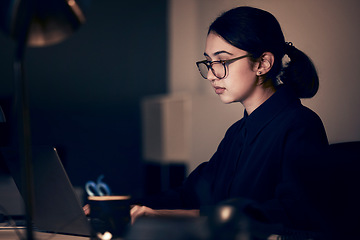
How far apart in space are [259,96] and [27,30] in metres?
0.93

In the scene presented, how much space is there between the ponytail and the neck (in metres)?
0.06

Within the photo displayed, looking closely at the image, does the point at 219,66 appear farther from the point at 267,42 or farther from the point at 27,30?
the point at 27,30

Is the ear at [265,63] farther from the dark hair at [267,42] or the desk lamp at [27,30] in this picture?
the desk lamp at [27,30]

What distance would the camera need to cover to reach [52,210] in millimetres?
1025

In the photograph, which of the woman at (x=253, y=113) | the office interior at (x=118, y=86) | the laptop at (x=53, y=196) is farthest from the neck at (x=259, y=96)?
the office interior at (x=118, y=86)

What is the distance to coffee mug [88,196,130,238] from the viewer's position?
2.72 feet

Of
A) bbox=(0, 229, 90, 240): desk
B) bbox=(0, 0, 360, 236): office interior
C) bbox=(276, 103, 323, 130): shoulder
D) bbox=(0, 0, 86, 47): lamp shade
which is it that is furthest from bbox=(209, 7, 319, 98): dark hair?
bbox=(0, 0, 360, 236): office interior

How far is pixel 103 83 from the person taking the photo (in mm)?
3391

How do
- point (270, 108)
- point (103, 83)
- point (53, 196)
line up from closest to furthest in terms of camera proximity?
point (53, 196)
point (270, 108)
point (103, 83)

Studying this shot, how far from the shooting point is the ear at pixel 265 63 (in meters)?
1.42

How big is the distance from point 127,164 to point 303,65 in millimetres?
2154

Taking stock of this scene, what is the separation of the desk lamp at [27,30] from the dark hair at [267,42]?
0.66 meters

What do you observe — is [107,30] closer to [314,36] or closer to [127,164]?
[127,164]

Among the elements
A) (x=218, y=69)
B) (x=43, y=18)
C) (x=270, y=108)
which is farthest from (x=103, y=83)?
(x=43, y=18)
